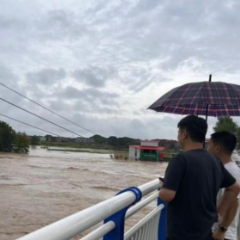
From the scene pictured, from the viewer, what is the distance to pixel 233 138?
324cm

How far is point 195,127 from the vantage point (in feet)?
8.80

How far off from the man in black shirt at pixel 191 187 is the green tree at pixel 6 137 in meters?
84.0

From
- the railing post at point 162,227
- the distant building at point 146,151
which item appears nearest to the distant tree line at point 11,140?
the distant building at point 146,151

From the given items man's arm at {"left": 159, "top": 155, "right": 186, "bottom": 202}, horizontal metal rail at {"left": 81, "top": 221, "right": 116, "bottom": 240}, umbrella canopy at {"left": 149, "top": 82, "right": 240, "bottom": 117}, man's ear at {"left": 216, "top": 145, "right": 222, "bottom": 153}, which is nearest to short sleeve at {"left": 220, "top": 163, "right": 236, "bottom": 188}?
man's ear at {"left": 216, "top": 145, "right": 222, "bottom": 153}

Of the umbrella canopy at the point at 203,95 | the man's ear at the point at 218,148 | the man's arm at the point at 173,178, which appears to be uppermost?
the umbrella canopy at the point at 203,95

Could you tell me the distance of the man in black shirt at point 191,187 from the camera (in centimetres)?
250

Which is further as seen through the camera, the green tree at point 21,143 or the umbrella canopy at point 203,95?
the green tree at point 21,143

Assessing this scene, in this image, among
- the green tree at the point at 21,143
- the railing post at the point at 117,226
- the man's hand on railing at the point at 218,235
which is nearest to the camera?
the railing post at the point at 117,226

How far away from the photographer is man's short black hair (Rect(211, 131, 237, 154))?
321 centimetres

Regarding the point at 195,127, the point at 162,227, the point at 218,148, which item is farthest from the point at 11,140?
the point at 195,127

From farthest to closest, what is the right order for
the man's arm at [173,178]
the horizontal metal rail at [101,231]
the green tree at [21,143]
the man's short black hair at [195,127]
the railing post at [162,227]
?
the green tree at [21,143] → the railing post at [162,227] → the man's short black hair at [195,127] → the man's arm at [173,178] → the horizontal metal rail at [101,231]

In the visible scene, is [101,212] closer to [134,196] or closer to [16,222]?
[134,196]

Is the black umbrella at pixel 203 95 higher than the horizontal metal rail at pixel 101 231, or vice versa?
the black umbrella at pixel 203 95

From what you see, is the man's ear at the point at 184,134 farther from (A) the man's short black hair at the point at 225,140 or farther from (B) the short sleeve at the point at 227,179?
(A) the man's short black hair at the point at 225,140
